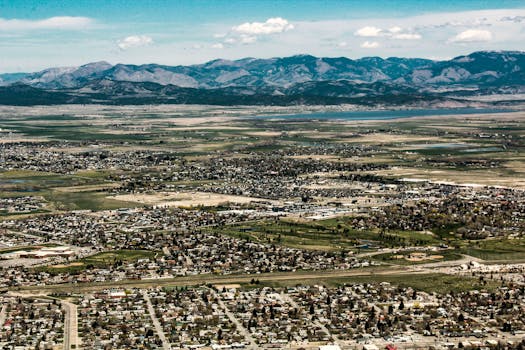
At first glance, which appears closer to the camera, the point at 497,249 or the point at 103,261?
the point at 103,261

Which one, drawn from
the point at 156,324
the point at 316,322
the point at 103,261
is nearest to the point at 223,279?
the point at 103,261

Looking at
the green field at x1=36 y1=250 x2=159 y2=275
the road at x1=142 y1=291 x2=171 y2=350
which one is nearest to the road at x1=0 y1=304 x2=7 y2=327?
the road at x1=142 y1=291 x2=171 y2=350

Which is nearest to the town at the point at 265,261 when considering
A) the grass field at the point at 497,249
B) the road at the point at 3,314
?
the road at the point at 3,314

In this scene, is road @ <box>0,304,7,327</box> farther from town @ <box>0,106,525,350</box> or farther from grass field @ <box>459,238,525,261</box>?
grass field @ <box>459,238,525,261</box>

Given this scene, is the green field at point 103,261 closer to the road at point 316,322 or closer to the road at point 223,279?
the road at point 223,279

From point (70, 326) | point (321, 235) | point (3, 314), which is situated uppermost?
point (3, 314)

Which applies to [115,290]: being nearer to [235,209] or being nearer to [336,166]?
[235,209]

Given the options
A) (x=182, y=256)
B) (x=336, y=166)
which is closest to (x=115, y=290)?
(x=182, y=256)

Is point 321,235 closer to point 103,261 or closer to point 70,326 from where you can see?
point 103,261
